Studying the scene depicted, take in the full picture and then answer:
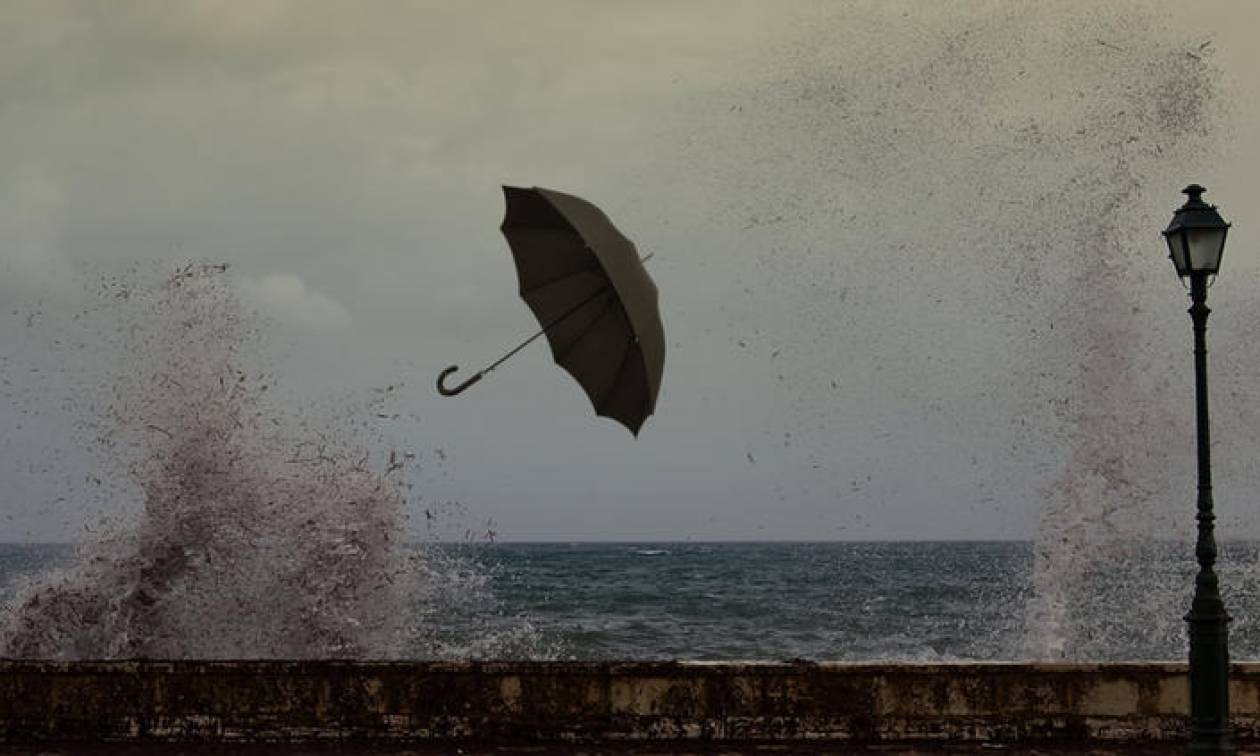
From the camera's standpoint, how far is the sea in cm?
2970

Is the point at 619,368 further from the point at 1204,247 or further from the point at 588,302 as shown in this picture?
the point at 1204,247

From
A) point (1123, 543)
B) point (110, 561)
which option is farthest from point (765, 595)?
point (110, 561)

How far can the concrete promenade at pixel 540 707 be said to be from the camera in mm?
8656

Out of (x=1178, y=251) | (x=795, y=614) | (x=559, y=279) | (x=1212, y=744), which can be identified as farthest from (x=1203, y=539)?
(x=795, y=614)

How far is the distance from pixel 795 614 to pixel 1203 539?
3634 cm

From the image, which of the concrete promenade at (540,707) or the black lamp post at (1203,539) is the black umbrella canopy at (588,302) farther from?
the black lamp post at (1203,539)

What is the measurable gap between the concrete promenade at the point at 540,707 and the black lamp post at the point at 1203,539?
1.27 meters

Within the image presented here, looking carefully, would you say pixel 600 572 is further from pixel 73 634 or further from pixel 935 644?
pixel 73 634

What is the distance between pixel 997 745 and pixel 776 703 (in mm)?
1460

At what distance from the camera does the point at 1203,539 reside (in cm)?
777

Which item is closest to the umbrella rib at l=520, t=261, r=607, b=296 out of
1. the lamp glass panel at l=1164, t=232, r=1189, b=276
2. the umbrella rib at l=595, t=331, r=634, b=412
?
the umbrella rib at l=595, t=331, r=634, b=412

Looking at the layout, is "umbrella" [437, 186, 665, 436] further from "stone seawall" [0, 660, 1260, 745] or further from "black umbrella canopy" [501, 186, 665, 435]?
"stone seawall" [0, 660, 1260, 745]

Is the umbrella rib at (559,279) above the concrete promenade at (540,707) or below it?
above

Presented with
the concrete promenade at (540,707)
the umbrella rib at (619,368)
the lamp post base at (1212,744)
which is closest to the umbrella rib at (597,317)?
the umbrella rib at (619,368)
